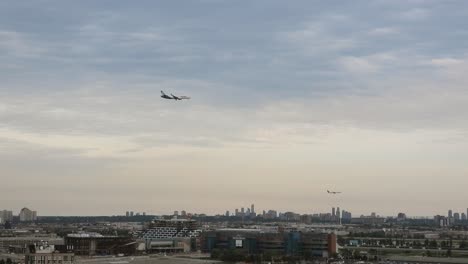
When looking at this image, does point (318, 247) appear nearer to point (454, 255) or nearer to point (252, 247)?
point (252, 247)

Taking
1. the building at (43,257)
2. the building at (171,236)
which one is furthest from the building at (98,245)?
the building at (43,257)

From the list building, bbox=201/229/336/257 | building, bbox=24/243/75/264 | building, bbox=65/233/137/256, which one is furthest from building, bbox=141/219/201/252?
building, bbox=24/243/75/264

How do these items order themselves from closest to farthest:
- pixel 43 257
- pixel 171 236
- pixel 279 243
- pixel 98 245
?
1. pixel 43 257
2. pixel 279 243
3. pixel 98 245
4. pixel 171 236

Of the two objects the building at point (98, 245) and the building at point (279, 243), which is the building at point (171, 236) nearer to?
the building at point (98, 245)

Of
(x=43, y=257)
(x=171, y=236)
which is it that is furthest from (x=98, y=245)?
(x=43, y=257)

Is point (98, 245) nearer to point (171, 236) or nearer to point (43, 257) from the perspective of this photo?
point (171, 236)

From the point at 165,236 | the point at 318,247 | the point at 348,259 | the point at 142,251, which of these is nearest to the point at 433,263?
the point at 348,259

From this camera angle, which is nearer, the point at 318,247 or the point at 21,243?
the point at 318,247
